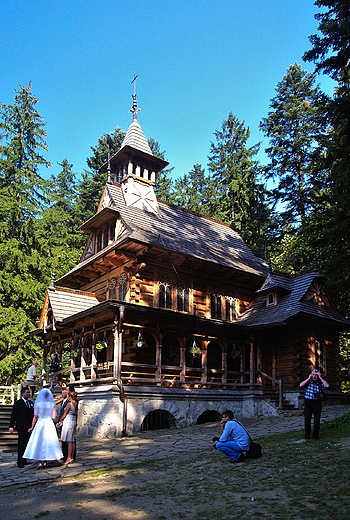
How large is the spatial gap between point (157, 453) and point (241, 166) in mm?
35927

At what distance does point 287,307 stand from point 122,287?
7.96 metres

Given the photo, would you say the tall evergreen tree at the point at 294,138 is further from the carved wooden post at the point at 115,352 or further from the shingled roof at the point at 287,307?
the carved wooden post at the point at 115,352

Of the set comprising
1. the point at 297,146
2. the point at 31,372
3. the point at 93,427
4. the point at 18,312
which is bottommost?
the point at 93,427

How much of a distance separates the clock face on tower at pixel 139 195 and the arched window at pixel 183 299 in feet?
18.2

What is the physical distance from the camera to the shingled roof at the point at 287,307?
68.3ft

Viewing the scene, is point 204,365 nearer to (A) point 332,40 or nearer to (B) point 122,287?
(B) point 122,287

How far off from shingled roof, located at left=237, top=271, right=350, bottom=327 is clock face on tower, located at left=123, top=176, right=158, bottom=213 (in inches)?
310

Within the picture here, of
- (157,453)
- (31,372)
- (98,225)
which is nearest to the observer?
(157,453)

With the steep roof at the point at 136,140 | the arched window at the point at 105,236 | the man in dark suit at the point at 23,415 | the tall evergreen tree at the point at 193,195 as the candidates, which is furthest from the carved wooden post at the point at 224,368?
the tall evergreen tree at the point at 193,195

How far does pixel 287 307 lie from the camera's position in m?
21.6

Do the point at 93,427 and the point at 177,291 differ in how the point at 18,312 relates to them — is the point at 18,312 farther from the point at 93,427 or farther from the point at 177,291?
the point at 93,427

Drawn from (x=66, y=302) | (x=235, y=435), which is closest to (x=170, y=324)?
(x=66, y=302)

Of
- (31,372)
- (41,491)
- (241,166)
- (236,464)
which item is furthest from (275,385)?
(241,166)

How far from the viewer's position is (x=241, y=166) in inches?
1725
